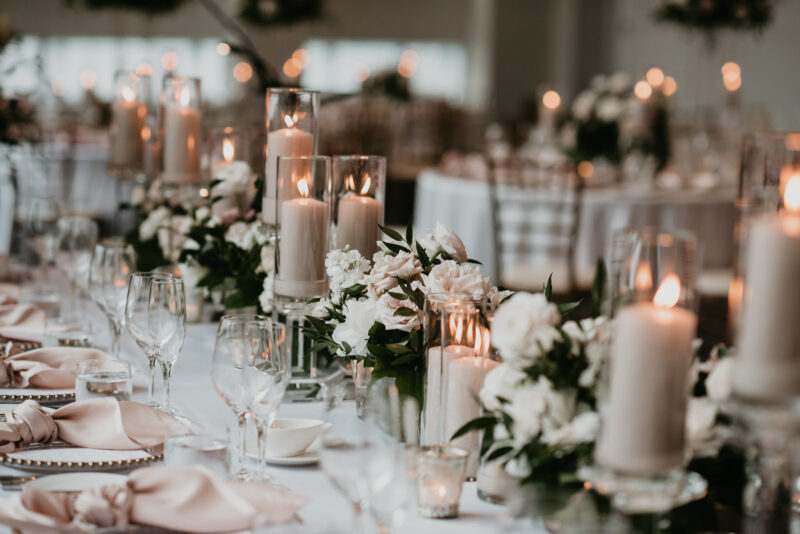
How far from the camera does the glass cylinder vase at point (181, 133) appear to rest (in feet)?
8.43

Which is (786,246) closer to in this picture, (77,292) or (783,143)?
(783,143)

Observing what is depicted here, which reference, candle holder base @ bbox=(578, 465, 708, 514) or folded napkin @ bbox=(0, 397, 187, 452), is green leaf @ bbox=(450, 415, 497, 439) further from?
folded napkin @ bbox=(0, 397, 187, 452)

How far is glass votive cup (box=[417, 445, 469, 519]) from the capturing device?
47.2 inches

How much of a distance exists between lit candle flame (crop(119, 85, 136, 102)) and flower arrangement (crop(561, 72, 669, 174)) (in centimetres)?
270

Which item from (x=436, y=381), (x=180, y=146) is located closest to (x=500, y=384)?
(x=436, y=381)

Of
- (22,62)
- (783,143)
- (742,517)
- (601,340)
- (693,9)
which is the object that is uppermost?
(693,9)

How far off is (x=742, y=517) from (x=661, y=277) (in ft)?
1.25

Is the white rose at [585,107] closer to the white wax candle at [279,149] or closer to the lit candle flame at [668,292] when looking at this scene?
the white wax candle at [279,149]

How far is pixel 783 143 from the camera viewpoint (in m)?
1.26

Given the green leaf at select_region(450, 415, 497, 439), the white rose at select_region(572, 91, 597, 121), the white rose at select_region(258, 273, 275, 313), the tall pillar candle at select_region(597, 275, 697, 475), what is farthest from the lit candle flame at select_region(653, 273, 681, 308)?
the white rose at select_region(572, 91, 597, 121)

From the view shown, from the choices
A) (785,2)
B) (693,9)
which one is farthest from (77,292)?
(785,2)

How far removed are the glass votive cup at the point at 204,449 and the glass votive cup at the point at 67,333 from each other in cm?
91

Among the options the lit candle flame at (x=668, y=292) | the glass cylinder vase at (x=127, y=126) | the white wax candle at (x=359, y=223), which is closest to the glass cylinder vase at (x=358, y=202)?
the white wax candle at (x=359, y=223)

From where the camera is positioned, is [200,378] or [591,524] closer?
[591,524]
